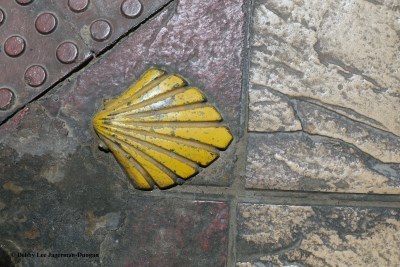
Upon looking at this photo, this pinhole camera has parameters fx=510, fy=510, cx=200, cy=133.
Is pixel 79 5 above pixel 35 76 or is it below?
above

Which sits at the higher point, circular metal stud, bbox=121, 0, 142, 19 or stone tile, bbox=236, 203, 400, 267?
circular metal stud, bbox=121, 0, 142, 19

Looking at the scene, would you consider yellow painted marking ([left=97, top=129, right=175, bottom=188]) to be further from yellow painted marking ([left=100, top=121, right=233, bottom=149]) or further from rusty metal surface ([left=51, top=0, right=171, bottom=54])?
rusty metal surface ([left=51, top=0, right=171, bottom=54])

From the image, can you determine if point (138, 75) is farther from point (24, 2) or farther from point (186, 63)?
point (24, 2)

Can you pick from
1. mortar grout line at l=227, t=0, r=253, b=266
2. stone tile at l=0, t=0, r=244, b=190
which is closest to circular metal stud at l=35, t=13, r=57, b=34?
stone tile at l=0, t=0, r=244, b=190

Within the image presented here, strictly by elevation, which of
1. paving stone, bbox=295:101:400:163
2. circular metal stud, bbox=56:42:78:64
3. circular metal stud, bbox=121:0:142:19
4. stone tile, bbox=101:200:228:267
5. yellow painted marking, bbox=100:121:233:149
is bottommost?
stone tile, bbox=101:200:228:267

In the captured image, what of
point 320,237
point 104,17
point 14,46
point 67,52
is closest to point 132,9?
point 104,17

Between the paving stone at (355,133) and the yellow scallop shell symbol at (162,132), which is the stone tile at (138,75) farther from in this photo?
the paving stone at (355,133)

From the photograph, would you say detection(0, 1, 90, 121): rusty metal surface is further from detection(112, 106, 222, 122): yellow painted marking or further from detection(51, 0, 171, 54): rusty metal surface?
detection(112, 106, 222, 122): yellow painted marking
